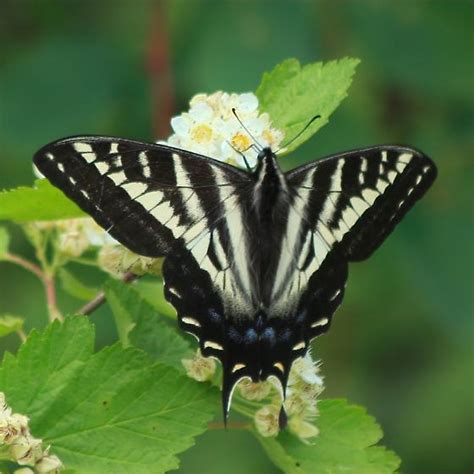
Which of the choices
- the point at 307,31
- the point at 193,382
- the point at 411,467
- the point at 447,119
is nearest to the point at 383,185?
the point at 193,382

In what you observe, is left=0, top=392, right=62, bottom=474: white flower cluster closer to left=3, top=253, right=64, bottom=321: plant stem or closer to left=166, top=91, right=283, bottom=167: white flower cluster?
left=3, top=253, right=64, bottom=321: plant stem

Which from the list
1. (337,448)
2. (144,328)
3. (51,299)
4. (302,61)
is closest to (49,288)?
(51,299)

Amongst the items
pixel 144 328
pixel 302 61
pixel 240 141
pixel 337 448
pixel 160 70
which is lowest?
pixel 337 448

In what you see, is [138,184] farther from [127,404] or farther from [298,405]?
[298,405]

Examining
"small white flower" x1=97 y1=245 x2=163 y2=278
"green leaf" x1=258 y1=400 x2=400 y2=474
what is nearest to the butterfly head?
"small white flower" x1=97 y1=245 x2=163 y2=278

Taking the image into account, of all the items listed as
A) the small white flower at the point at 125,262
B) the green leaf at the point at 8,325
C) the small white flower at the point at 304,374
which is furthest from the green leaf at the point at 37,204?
the small white flower at the point at 304,374

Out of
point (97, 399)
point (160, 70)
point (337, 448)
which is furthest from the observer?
point (160, 70)

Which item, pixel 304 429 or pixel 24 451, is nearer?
pixel 24 451

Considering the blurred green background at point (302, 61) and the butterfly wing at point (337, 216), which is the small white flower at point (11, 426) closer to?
the butterfly wing at point (337, 216)
